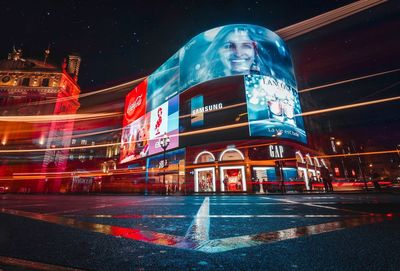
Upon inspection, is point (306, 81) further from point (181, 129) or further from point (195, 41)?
point (181, 129)

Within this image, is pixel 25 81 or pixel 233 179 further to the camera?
pixel 25 81

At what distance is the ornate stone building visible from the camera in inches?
1267

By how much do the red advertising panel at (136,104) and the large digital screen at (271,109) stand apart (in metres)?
18.7

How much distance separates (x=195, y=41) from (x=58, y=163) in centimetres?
3353

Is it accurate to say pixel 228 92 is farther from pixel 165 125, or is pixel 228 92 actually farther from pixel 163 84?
pixel 163 84

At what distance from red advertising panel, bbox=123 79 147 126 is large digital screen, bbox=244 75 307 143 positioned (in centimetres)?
1869

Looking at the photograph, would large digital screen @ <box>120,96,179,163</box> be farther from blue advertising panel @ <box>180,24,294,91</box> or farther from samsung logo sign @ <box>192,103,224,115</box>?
blue advertising panel @ <box>180,24,294,91</box>

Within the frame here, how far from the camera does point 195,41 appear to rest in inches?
1083

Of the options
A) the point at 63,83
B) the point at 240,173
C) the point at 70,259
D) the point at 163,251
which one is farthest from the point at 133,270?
the point at 63,83

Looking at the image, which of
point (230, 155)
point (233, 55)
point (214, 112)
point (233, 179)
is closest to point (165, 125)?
point (214, 112)

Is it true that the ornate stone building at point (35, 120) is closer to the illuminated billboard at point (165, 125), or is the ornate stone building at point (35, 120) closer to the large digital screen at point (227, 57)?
the illuminated billboard at point (165, 125)

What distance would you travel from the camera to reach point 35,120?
1417 inches

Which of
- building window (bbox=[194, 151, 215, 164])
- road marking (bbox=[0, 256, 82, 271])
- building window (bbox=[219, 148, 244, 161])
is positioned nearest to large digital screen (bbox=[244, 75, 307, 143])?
building window (bbox=[219, 148, 244, 161])

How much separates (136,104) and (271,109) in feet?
80.8
